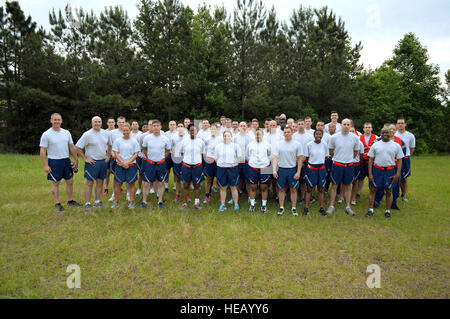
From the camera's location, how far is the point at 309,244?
473cm

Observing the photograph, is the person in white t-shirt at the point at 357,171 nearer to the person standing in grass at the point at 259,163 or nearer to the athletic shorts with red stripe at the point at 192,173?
the person standing in grass at the point at 259,163

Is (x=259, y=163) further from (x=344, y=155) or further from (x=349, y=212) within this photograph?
(x=349, y=212)

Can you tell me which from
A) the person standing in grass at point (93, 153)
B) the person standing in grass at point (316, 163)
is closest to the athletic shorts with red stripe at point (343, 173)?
the person standing in grass at point (316, 163)

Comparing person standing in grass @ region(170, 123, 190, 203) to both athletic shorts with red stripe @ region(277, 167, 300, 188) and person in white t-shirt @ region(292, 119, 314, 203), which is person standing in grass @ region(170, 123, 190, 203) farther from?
person in white t-shirt @ region(292, 119, 314, 203)

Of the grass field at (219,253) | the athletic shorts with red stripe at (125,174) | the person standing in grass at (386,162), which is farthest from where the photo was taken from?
the athletic shorts with red stripe at (125,174)

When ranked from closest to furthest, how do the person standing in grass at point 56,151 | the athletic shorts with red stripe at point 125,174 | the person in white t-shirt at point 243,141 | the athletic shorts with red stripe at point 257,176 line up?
the person standing in grass at point 56,151 < the athletic shorts with red stripe at point 125,174 < the athletic shorts with red stripe at point 257,176 < the person in white t-shirt at point 243,141

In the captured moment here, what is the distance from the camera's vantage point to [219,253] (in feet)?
14.3

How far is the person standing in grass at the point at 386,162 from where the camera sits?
6133mm

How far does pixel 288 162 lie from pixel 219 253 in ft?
9.36

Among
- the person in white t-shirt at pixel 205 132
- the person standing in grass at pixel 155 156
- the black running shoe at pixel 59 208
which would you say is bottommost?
the black running shoe at pixel 59 208

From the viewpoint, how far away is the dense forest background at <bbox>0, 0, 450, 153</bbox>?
1833 cm

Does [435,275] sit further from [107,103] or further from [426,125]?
[426,125]

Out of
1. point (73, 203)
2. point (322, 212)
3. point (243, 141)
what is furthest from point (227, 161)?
point (73, 203)

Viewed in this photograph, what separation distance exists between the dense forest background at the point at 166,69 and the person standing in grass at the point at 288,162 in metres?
12.6
